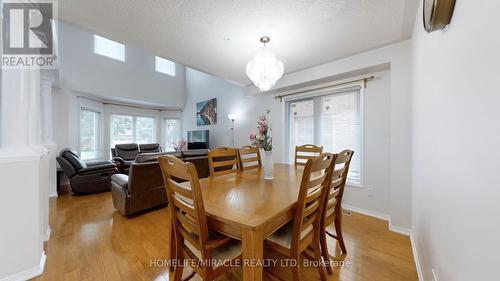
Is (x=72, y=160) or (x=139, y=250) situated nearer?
(x=139, y=250)

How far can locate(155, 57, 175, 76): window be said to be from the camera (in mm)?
6212

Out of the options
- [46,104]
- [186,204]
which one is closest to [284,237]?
[186,204]

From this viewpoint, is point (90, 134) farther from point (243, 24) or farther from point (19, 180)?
point (243, 24)

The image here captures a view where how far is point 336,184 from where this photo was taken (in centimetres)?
143

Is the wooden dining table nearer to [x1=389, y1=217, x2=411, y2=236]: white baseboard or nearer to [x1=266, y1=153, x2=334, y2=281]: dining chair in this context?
[x1=266, y1=153, x2=334, y2=281]: dining chair

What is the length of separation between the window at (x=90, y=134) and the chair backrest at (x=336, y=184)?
613 centimetres

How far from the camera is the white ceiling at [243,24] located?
1.65 metres

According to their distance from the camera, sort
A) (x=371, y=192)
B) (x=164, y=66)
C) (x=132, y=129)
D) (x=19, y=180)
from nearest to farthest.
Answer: (x=19, y=180)
(x=371, y=192)
(x=132, y=129)
(x=164, y=66)

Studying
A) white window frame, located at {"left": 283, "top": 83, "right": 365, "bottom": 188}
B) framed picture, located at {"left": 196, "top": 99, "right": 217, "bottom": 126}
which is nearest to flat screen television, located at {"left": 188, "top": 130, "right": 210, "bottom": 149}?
framed picture, located at {"left": 196, "top": 99, "right": 217, "bottom": 126}

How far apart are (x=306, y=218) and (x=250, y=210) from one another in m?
0.45

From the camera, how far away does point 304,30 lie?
2045 millimetres

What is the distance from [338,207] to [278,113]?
2488mm

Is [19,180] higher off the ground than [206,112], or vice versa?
[206,112]

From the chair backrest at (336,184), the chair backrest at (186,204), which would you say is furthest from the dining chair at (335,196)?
the chair backrest at (186,204)
